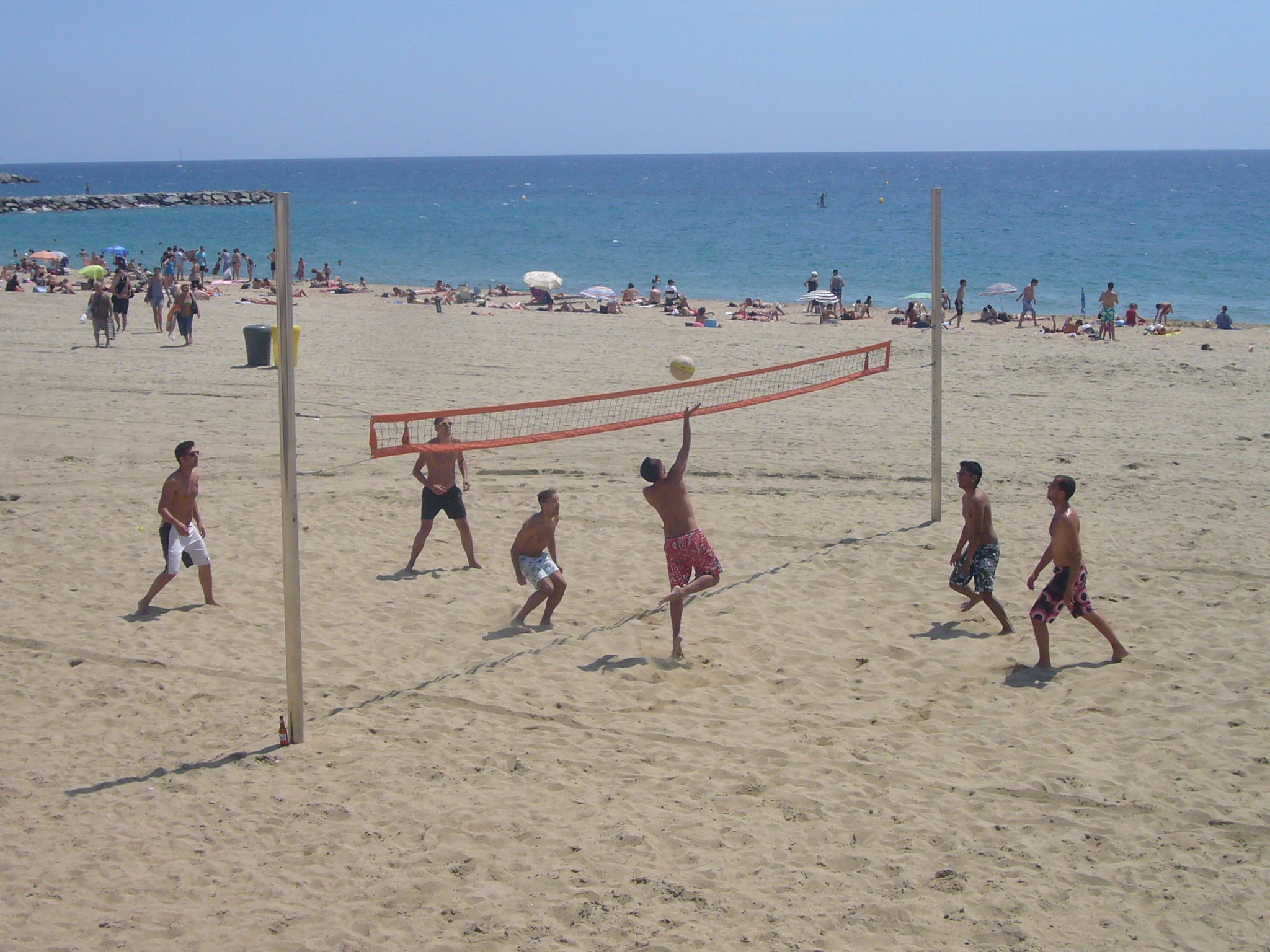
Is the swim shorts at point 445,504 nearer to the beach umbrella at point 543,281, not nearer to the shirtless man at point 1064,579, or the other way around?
the shirtless man at point 1064,579

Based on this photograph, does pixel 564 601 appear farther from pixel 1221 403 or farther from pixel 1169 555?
pixel 1221 403

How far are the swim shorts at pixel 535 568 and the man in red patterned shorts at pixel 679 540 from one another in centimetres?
94

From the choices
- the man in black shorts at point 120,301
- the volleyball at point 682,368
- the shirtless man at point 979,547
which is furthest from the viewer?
the man in black shorts at point 120,301

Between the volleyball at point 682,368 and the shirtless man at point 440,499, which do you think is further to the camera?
the shirtless man at point 440,499

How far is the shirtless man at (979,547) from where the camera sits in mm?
7938

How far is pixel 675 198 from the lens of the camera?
105375 mm

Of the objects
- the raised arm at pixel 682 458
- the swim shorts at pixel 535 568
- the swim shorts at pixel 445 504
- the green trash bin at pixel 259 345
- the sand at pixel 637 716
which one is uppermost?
the green trash bin at pixel 259 345

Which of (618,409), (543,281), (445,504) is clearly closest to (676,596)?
(445,504)

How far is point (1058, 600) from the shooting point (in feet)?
23.9

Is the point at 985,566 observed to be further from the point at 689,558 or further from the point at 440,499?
the point at 440,499

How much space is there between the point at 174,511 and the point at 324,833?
365 cm

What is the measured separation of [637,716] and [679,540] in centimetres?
137

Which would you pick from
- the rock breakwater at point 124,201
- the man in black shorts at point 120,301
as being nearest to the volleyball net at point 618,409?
the man in black shorts at point 120,301

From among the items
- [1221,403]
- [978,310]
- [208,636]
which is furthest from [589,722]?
[978,310]
